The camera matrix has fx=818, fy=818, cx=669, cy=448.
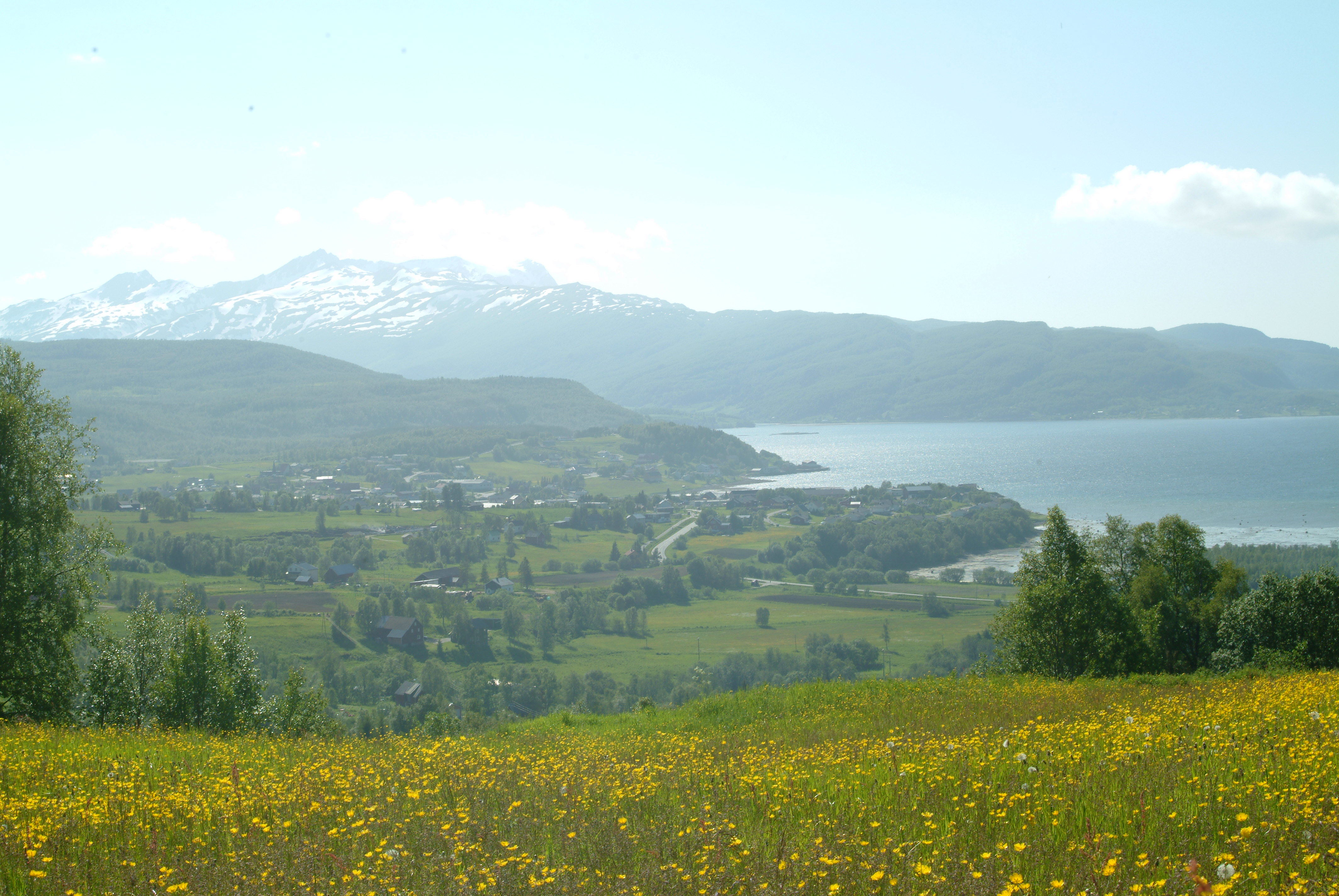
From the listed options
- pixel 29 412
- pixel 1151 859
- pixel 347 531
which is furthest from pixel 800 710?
pixel 347 531

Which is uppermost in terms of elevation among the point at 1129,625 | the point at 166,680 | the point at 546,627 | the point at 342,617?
the point at 1129,625

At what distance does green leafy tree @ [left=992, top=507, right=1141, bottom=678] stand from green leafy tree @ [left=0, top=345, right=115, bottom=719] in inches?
940

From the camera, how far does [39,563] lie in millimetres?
16875

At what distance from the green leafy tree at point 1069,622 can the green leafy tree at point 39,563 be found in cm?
2388

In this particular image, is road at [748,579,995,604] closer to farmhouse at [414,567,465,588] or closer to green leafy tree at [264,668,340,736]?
farmhouse at [414,567,465,588]

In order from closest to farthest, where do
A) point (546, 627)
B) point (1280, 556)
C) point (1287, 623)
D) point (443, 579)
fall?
1. point (1287, 623)
2. point (1280, 556)
3. point (546, 627)
4. point (443, 579)

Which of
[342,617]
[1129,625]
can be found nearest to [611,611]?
[342,617]

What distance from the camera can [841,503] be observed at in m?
162

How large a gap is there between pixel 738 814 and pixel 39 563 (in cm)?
1712

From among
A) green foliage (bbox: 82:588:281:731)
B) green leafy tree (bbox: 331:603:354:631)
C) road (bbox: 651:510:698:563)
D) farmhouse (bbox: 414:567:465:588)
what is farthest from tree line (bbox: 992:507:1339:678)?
road (bbox: 651:510:698:563)

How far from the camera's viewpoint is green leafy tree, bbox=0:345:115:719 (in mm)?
16328

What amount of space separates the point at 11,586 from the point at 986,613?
3474 inches

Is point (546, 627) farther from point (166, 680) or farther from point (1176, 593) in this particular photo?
point (166, 680)

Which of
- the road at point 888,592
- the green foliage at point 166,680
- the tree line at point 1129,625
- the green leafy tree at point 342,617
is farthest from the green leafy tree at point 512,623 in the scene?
the tree line at point 1129,625
